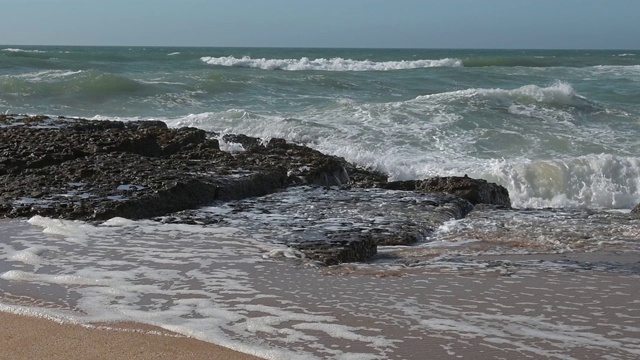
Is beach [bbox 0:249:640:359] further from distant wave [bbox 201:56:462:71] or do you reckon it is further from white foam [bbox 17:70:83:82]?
distant wave [bbox 201:56:462:71]

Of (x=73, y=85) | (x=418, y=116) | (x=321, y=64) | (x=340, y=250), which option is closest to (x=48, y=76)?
(x=73, y=85)

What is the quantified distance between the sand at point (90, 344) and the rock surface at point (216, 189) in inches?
60.1

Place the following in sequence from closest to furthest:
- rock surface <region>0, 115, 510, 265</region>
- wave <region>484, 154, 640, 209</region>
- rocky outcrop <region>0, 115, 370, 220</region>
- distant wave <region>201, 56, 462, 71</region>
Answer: rock surface <region>0, 115, 510, 265</region> → rocky outcrop <region>0, 115, 370, 220</region> → wave <region>484, 154, 640, 209</region> → distant wave <region>201, 56, 462, 71</region>

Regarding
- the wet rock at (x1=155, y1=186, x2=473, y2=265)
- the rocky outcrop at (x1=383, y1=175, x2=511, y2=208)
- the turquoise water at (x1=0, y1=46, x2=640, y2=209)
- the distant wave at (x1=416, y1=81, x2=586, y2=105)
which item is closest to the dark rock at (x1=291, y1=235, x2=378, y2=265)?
the wet rock at (x1=155, y1=186, x2=473, y2=265)

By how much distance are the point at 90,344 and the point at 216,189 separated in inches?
130

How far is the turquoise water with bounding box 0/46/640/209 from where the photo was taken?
976 centimetres

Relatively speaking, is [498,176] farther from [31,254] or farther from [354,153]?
[31,254]

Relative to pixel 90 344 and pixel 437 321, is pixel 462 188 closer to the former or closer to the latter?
pixel 437 321

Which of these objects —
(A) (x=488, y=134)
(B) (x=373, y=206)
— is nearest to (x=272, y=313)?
(B) (x=373, y=206)

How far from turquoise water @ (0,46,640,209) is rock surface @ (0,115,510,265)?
2083mm

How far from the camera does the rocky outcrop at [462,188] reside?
7.05 m

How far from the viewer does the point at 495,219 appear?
6078 mm

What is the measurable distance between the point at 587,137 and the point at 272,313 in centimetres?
1089

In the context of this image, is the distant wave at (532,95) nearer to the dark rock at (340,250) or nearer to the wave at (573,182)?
the wave at (573,182)
